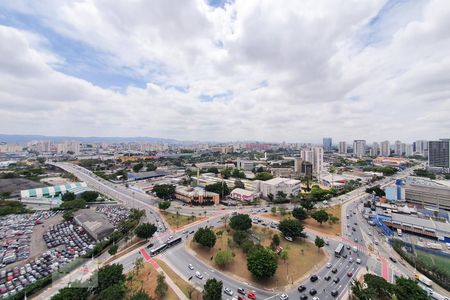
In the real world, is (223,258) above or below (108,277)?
below

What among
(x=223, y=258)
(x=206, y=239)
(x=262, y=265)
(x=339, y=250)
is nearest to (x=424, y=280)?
(x=339, y=250)

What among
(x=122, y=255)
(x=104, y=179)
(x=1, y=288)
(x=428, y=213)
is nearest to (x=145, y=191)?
(x=104, y=179)

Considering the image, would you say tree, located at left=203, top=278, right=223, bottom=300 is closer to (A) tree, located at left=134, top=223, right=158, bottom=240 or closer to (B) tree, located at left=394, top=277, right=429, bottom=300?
(A) tree, located at left=134, top=223, right=158, bottom=240

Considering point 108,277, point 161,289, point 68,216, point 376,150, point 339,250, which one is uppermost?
point 376,150

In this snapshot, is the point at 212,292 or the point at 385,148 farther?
the point at 385,148

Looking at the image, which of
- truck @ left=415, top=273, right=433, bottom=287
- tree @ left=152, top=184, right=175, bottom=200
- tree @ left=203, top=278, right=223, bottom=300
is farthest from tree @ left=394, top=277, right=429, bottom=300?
tree @ left=152, top=184, right=175, bottom=200

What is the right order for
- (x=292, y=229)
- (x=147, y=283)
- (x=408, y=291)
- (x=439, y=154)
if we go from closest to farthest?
(x=408, y=291)
(x=147, y=283)
(x=292, y=229)
(x=439, y=154)

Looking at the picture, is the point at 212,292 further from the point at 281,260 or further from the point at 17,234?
the point at 17,234
